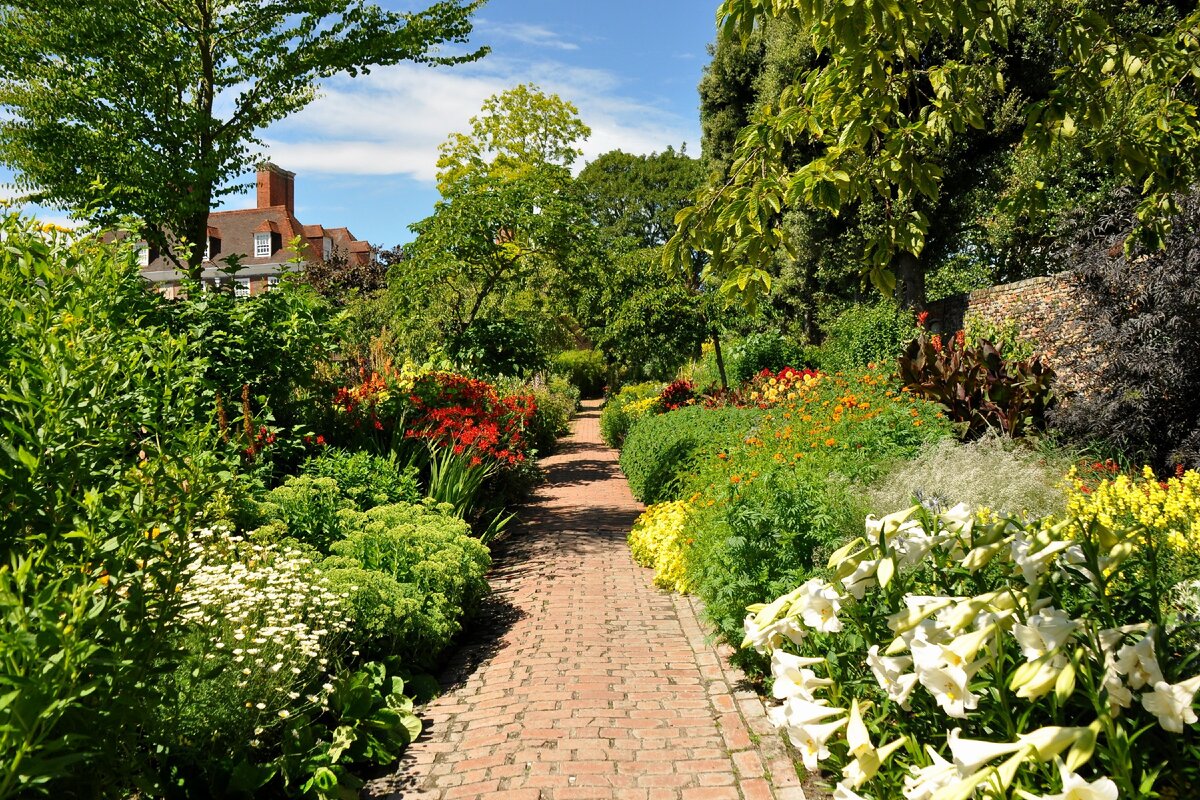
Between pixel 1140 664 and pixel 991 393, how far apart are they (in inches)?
274

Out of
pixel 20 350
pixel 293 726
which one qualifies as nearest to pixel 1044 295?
pixel 293 726

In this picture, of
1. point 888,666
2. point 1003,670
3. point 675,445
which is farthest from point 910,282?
point 888,666

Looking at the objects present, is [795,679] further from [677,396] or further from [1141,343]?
[677,396]

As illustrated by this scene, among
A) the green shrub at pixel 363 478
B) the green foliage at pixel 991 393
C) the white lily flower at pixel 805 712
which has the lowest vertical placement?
the green shrub at pixel 363 478

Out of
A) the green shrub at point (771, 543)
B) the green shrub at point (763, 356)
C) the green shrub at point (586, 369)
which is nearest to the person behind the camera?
the green shrub at point (771, 543)

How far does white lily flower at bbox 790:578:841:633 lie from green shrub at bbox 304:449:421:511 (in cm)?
443

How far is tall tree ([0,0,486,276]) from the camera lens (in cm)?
791

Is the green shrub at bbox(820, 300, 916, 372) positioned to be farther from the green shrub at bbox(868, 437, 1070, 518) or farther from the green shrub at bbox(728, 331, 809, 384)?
the green shrub at bbox(868, 437, 1070, 518)

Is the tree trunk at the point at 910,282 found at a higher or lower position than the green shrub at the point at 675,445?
higher

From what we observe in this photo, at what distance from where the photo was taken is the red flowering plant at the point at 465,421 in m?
8.84

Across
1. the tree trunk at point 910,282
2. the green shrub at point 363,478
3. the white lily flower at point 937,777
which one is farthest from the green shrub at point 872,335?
the white lily flower at point 937,777

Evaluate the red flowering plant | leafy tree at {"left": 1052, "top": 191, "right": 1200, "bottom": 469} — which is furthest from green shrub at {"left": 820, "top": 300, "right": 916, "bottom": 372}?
the red flowering plant

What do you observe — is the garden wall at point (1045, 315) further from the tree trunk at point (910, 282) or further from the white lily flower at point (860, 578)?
the white lily flower at point (860, 578)

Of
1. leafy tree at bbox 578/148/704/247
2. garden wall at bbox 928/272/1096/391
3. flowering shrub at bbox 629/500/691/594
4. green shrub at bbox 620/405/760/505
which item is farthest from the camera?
leafy tree at bbox 578/148/704/247
